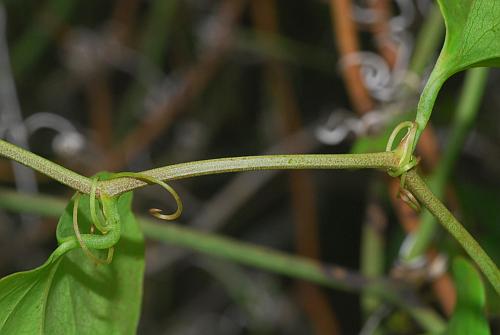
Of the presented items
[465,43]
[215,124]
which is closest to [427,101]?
[465,43]

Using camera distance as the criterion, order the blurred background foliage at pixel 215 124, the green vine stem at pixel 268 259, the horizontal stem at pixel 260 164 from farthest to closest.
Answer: the blurred background foliage at pixel 215 124 < the green vine stem at pixel 268 259 < the horizontal stem at pixel 260 164

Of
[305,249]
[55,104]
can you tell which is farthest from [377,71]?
[55,104]

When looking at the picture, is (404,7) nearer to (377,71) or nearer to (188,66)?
(377,71)

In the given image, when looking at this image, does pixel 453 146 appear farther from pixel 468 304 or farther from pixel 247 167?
pixel 247 167

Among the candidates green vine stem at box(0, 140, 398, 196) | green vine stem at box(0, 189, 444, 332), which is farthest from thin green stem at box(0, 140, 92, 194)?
green vine stem at box(0, 189, 444, 332)

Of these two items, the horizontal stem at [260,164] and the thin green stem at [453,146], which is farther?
the thin green stem at [453,146]

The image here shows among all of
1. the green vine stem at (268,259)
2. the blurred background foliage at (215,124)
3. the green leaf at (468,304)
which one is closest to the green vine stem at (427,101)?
the green leaf at (468,304)

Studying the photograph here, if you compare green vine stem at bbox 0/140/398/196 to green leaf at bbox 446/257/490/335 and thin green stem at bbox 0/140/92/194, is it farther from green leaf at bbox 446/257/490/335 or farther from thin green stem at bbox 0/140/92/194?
green leaf at bbox 446/257/490/335

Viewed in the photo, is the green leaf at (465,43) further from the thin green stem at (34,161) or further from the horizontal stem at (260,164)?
the thin green stem at (34,161)
